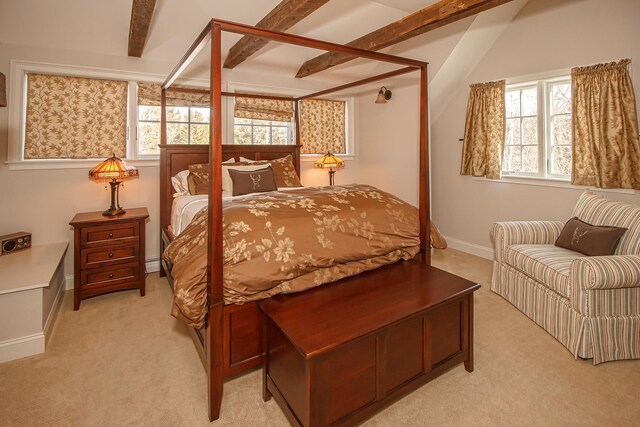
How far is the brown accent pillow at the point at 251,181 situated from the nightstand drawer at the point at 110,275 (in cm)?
113

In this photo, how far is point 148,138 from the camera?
3.67 metres

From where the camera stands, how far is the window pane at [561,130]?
3.43 metres

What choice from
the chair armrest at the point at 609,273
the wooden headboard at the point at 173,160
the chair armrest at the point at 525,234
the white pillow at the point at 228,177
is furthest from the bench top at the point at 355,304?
the wooden headboard at the point at 173,160

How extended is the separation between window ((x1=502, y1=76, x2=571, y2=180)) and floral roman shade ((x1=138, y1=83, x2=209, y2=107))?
345 cm

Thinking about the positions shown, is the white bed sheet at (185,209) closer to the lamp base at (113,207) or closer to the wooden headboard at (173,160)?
the wooden headboard at (173,160)

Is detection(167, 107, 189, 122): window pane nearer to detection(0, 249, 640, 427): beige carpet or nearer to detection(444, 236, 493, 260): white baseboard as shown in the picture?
detection(0, 249, 640, 427): beige carpet

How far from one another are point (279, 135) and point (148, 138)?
167 cm

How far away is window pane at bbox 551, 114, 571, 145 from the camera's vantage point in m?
3.43

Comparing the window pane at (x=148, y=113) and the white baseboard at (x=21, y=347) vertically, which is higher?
the window pane at (x=148, y=113)

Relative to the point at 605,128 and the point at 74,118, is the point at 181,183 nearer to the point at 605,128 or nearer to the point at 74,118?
the point at 74,118

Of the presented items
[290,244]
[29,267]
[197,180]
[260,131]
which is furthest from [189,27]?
[290,244]

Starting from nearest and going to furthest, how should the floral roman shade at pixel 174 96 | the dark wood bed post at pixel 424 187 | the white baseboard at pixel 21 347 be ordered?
the white baseboard at pixel 21 347 < the dark wood bed post at pixel 424 187 < the floral roman shade at pixel 174 96

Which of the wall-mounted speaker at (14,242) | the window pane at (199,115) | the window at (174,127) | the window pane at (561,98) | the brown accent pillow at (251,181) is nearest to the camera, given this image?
the wall-mounted speaker at (14,242)

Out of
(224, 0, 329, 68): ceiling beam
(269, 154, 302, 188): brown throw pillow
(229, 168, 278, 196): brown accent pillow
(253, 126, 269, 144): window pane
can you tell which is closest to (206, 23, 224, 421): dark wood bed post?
(224, 0, 329, 68): ceiling beam
